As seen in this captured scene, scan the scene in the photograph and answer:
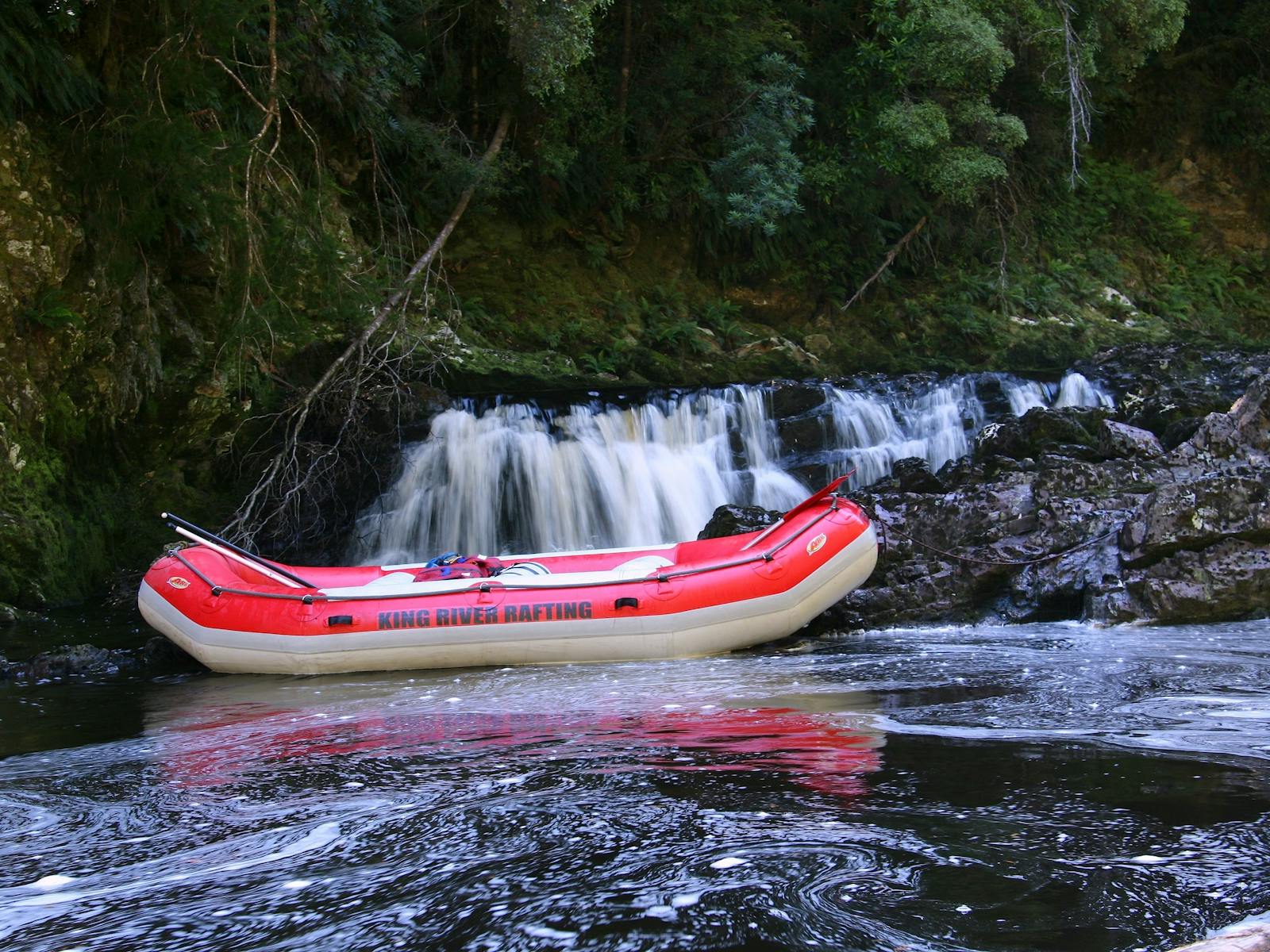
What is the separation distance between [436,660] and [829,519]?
267 centimetres

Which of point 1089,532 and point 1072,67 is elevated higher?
point 1072,67

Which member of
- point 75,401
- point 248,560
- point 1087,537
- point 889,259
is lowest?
point 1087,537

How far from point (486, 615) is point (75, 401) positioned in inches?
176

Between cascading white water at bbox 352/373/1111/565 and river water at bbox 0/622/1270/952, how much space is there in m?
4.00

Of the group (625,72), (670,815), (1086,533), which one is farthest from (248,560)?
(625,72)

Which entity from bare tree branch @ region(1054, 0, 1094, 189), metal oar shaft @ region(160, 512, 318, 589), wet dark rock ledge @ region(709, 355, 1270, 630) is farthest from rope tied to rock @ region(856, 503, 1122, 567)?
bare tree branch @ region(1054, 0, 1094, 189)

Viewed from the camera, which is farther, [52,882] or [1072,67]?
[1072,67]

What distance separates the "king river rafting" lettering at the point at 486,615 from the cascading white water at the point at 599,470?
2.95 meters

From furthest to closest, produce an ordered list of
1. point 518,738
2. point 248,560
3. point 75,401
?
point 75,401
point 248,560
point 518,738

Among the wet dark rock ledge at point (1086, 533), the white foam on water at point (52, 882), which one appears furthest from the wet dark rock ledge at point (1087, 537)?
the white foam on water at point (52, 882)

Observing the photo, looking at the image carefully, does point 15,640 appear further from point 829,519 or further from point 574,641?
point 829,519

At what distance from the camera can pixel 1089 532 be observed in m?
7.87

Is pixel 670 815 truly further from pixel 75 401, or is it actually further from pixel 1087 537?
pixel 75 401

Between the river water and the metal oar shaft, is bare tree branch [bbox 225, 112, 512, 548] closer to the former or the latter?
the metal oar shaft
